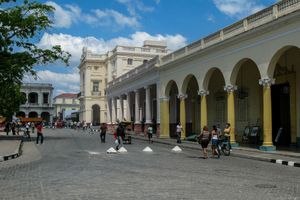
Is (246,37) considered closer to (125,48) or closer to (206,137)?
(206,137)

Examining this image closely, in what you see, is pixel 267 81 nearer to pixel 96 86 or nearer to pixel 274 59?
pixel 274 59

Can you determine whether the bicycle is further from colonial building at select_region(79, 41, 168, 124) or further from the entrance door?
colonial building at select_region(79, 41, 168, 124)

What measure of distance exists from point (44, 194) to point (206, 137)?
36.8ft

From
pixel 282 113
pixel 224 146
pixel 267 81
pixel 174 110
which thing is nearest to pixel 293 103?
pixel 282 113

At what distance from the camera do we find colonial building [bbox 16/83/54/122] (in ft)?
380

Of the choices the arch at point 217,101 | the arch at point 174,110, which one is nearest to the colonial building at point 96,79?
the arch at point 174,110

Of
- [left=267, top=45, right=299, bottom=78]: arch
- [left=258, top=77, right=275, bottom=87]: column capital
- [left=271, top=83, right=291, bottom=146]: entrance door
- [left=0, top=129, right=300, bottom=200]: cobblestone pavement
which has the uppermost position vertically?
[left=267, top=45, right=299, bottom=78]: arch

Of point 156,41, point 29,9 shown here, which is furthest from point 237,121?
point 156,41

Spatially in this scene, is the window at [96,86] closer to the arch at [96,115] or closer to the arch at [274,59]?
the arch at [96,115]

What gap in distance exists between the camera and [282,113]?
25.1 meters

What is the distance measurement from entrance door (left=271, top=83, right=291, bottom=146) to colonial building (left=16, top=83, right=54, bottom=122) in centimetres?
9685

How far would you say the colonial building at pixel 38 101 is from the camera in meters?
116

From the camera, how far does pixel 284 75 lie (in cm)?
2414

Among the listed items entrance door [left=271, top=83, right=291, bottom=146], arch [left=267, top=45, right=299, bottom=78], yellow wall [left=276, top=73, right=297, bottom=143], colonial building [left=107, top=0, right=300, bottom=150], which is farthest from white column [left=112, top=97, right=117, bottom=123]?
arch [left=267, top=45, right=299, bottom=78]
